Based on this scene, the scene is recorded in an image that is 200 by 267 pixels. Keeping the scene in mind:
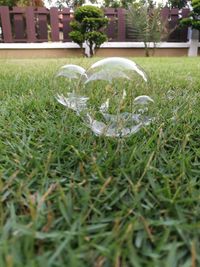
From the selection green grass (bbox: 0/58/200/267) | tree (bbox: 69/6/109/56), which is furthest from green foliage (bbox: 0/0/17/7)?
green grass (bbox: 0/58/200/267)

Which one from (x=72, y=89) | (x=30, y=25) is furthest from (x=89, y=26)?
(x=72, y=89)

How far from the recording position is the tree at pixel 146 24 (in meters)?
11.9

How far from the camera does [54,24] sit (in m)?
11.8

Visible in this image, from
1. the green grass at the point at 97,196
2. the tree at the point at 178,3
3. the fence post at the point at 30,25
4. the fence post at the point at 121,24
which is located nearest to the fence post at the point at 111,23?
the fence post at the point at 121,24

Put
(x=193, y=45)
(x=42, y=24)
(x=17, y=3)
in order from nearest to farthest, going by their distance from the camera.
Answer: (x=42, y=24)
(x=193, y=45)
(x=17, y=3)

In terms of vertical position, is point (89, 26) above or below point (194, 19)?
below

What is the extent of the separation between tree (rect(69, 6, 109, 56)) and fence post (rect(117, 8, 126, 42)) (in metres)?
0.80

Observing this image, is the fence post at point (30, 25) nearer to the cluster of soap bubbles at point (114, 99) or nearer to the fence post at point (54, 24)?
the fence post at point (54, 24)

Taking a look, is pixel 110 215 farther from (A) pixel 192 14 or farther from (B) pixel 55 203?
(A) pixel 192 14

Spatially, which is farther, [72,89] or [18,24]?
[18,24]

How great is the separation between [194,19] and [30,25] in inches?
231

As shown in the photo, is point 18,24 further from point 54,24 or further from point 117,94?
point 117,94

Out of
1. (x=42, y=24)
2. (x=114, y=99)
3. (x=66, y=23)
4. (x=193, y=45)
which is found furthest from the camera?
(x=193, y=45)

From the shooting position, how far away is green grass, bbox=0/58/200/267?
65 centimetres
